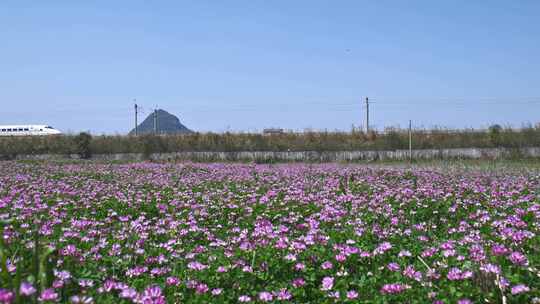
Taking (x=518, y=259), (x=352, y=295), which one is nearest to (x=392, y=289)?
(x=352, y=295)

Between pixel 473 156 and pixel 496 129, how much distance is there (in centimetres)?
830

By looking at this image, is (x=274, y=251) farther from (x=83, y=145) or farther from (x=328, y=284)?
(x=83, y=145)

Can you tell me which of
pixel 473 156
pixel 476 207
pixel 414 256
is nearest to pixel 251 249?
pixel 414 256

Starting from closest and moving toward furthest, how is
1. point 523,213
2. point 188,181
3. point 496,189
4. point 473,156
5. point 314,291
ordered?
1. point 314,291
2. point 523,213
3. point 496,189
4. point 188,181
5. point 473,156

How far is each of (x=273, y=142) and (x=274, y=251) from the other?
30664 millimetres

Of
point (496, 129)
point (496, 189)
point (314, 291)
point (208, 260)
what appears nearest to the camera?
point (314, 291)

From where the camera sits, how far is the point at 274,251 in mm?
4762

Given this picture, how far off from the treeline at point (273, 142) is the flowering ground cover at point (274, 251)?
24.1 metres

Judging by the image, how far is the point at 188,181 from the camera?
12.1 metres

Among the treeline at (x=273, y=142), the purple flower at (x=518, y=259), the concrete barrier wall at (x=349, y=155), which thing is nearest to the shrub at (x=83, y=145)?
the treeline at (x=273, y=142)

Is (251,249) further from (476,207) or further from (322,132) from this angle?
(322,132)

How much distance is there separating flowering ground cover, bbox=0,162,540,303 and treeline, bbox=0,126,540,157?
79.1 ft

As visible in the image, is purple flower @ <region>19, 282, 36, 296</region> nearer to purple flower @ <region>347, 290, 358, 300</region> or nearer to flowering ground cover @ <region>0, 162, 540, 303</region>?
flowering ground cover @ <region>0, 162, 540, 303</region>

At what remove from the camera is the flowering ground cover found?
11.3 ft
